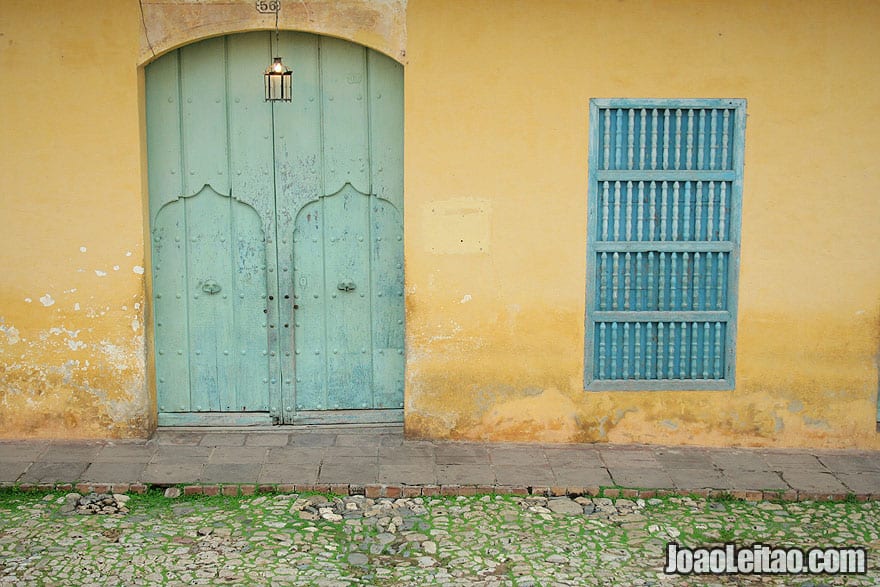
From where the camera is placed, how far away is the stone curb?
Answer: 525 cm

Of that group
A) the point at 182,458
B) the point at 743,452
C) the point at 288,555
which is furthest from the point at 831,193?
the point at 182,458

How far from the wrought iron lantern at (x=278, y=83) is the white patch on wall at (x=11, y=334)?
7.19 ft

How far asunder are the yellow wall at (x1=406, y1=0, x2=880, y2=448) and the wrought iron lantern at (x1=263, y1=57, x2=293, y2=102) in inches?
30.6

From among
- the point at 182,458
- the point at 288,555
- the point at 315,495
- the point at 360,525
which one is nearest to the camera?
the point at 288,555

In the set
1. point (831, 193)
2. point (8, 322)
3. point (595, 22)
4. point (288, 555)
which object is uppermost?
point (595, 22)

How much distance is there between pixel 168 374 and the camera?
614 cm

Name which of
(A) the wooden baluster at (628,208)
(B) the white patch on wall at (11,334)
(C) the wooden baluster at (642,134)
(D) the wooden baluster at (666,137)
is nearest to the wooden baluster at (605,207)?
(A) the wooden baluster at (628,208)

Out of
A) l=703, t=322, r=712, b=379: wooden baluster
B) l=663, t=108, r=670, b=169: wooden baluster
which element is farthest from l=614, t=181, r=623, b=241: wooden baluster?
l=703, t=322, r=712, b=379: wooden baluster

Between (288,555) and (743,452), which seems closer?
(288,555)

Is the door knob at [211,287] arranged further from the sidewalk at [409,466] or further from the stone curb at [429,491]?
the stone curb at [429,491]

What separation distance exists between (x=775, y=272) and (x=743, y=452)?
1176 mm

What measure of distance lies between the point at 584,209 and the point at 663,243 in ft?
1.82

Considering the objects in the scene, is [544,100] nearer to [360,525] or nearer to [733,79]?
[733,79]

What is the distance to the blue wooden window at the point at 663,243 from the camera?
580 centimetres
